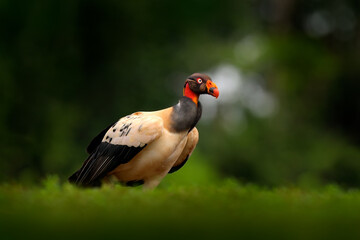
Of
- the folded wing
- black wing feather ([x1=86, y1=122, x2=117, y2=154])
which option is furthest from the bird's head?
black wing feather ([x1=86, y1=122, x2=117, y2=154])

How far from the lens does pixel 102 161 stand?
522 centimetres

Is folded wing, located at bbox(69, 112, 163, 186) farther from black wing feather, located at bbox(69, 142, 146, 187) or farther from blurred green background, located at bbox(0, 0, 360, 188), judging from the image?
blurred green background, located at bbox(0, 0, 360, 188)

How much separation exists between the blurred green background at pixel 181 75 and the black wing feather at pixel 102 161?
6263 mm

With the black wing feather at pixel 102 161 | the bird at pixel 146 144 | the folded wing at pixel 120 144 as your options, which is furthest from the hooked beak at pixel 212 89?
the black wing feather at pixel 102 161

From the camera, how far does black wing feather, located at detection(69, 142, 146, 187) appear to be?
5133mm

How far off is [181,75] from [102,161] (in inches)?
483

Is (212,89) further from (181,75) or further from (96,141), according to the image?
(181,75)

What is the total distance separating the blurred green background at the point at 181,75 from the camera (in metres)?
12.9

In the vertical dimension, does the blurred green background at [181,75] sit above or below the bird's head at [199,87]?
above

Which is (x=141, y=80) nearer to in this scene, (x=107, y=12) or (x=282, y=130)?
(x=107, y=12)

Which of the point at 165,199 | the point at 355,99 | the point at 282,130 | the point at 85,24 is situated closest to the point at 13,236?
the point at 165,199

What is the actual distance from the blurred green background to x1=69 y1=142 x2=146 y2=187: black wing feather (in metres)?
6.26

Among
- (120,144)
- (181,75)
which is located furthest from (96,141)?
Answer: (181,75)

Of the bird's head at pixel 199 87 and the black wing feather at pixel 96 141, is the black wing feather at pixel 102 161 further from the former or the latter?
the bird's head at pixel 199 87
